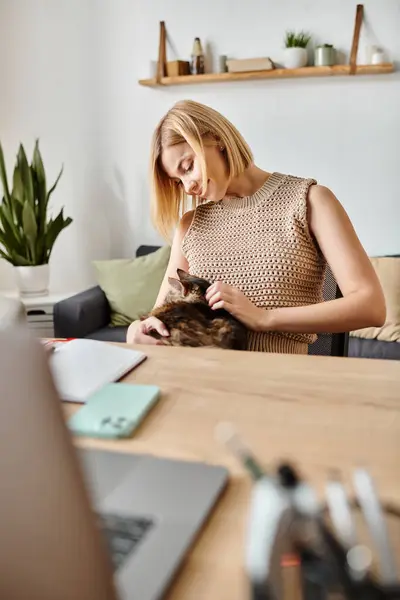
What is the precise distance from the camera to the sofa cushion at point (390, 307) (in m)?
2.88

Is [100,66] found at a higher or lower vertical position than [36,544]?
higher

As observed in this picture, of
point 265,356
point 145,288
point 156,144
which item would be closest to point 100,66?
point 145,288

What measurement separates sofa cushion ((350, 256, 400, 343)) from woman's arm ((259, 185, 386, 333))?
1.53 metres

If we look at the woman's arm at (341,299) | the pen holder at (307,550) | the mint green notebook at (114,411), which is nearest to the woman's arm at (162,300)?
the woman's arm at (341,299)

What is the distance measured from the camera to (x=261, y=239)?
152cm

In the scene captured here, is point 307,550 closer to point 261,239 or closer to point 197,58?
point 261,239

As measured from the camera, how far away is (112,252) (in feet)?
12.2

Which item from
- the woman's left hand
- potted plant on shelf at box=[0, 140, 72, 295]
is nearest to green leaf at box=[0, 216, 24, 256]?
potted plant on shelf at box=[0, 140, 72, 295]

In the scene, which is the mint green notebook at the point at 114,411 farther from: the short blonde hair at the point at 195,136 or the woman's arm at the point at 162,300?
the short blonde hair at the point at 195,136

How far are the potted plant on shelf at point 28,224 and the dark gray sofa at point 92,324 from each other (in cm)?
34

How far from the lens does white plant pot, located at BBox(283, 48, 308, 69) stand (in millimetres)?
3080

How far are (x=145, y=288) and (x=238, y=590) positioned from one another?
108 inches

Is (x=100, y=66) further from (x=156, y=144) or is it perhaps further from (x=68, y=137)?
(x=156, y=144)

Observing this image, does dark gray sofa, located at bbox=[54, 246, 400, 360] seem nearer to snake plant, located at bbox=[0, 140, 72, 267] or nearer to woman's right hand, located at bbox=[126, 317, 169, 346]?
snake plant, located at bbox=[0, 140, 72, 267]
